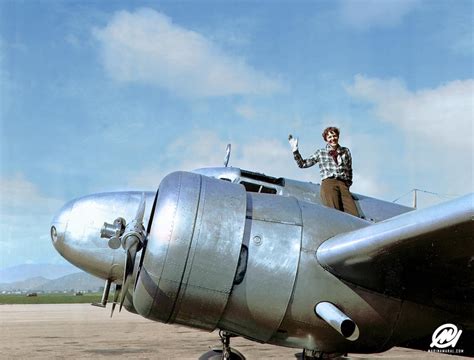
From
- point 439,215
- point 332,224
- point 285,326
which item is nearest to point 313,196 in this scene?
point 332,224

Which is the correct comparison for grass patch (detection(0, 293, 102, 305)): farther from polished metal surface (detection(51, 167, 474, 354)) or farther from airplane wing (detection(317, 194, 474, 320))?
airplane wing (detection(317, 194, 474, 320))

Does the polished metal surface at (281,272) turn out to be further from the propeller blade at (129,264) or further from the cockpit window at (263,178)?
the cockpit window at (263,178)

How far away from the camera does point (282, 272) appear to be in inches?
187

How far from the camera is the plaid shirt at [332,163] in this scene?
6.33 meters

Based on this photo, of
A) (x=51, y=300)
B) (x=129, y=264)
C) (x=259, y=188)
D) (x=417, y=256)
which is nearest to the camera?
(x=417, y=256)

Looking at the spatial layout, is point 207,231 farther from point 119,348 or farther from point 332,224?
point 119,348

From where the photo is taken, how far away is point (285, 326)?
15.7 ft

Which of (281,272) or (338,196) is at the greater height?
(338,196)

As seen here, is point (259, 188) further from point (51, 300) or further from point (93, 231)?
point (51, 300)

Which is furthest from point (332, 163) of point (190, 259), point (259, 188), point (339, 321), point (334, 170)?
point (190, 259)

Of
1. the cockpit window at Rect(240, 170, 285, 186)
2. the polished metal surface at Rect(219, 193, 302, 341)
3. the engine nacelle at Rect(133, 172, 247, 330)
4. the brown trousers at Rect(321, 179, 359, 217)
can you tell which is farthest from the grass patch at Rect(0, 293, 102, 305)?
the polished metal surface at Rect(219, 193, 302, 341)

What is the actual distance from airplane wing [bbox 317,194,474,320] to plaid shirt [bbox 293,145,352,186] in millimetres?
1542

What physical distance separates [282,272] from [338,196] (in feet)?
5.91

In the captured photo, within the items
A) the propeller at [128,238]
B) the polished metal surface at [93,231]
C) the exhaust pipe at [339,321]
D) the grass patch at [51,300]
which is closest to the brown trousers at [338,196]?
the exhaust pipe at [339,321]
